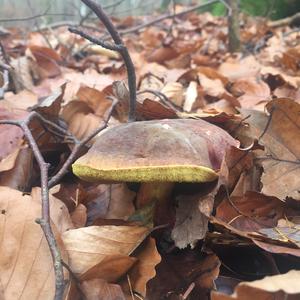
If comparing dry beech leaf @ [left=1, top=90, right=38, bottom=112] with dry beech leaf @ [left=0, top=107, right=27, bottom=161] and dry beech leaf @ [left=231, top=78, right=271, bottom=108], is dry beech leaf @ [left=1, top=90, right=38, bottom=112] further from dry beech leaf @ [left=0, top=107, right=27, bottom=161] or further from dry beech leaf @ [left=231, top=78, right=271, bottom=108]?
dry beech leaf @ [left=231, top=78, right=271, bottom=108]

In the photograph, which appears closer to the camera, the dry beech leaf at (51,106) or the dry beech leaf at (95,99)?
the dry beech leaf at (51,106)

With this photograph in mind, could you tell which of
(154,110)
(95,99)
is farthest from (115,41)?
(95,99)

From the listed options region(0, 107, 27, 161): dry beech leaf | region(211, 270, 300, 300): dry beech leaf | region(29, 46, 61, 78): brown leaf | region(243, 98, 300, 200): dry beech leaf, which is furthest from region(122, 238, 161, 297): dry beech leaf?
region(29, 46, 61, 78): brown leaf

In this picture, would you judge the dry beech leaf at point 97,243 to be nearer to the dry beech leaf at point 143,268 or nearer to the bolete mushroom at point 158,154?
the dry beech leaf at point 143,268

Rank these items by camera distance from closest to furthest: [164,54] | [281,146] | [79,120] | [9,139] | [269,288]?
[269,288], [281,146], [9,139], [79,120], [164,54]

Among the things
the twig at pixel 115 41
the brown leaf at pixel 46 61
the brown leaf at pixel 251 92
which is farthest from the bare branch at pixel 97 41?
the brown leaf at pixel 46 61

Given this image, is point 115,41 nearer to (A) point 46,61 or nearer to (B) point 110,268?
(B) point 110,268

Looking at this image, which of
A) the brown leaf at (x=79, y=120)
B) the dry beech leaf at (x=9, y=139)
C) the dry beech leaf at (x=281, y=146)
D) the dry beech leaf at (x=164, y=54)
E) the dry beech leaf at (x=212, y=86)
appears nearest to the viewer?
the dry beech leaf at (x=281, y=146)

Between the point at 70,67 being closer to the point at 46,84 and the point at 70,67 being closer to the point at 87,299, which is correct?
the point at 46,84
